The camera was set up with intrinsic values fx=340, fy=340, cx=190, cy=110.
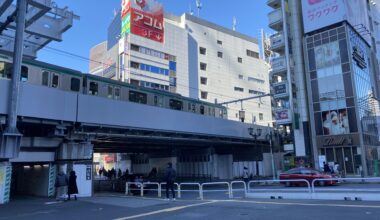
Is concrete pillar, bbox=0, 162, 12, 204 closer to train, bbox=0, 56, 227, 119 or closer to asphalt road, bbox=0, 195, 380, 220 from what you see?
asphalt road, bbox=0, 195, 380, 220

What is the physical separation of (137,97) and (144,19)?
105 feet

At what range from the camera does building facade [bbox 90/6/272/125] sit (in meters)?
53.7

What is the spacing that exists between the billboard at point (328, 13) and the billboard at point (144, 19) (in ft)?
84.5

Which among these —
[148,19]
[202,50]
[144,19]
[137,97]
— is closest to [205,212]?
[137,97]

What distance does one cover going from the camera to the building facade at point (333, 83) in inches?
1303

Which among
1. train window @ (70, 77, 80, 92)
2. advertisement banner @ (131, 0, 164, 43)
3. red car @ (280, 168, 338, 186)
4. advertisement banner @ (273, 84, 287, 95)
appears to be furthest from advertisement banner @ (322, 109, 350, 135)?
advertisement banner @ (131, 0, 164, 43)

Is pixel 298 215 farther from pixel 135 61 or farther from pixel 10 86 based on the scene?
pixel 135 61

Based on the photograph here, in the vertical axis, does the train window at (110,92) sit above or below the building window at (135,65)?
below

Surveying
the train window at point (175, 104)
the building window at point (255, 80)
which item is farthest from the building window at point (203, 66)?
the train window at point (175, 104)

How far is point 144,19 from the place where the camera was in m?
55.2

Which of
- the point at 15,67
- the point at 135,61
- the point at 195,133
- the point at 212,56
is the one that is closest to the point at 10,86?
the point at 15,67

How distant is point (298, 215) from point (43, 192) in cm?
1464

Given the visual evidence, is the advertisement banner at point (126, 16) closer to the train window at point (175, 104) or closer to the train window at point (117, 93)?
the train window at point (175, 104)

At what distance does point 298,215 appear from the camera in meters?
9.66
